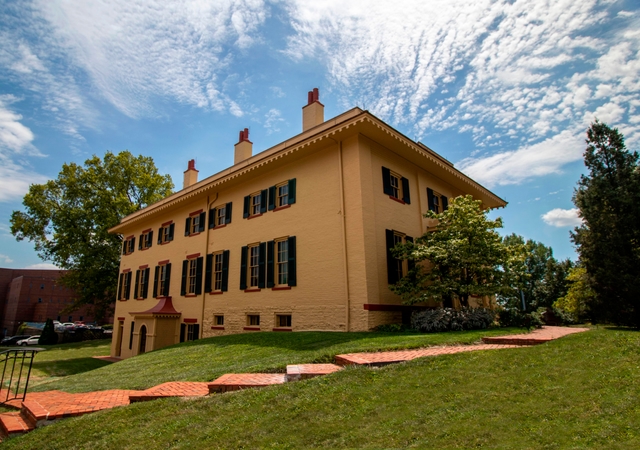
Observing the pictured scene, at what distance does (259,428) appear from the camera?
4.75 meters

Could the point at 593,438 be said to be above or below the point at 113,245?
below

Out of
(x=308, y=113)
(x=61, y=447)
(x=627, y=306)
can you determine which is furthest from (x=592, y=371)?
(x=627, y=306)

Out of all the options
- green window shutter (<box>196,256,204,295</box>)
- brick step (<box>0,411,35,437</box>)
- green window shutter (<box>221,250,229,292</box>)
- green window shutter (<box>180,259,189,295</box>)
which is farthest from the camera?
green window shutter (<box>180,259,189,295</box>)

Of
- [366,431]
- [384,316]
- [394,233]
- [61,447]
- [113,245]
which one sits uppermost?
[113,245]

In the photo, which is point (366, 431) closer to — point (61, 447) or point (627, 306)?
point (61, 447)

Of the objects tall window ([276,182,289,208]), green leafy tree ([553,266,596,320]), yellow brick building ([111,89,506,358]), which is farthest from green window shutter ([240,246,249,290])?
green leafy tree ([553,266,596,320])

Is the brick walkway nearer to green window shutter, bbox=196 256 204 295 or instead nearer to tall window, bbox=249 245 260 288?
tall window, bbox=249 245 260 288

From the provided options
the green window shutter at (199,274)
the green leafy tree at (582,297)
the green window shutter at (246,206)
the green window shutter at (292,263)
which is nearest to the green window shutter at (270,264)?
the green window shutter at (292,263)

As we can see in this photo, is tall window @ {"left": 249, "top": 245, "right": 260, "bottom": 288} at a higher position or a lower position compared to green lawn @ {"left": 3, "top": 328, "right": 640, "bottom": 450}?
higher

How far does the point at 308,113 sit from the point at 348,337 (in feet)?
33.4

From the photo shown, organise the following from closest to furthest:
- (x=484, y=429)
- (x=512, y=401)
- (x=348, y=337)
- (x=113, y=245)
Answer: (x=484, y=429)
(x=512, y=401)
(x=348, y=337)
(x=113, y=245)

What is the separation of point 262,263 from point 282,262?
3.26 ft

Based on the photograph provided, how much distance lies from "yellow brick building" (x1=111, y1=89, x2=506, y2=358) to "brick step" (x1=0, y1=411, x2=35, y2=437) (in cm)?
838

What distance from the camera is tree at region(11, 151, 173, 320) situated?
33.8m
